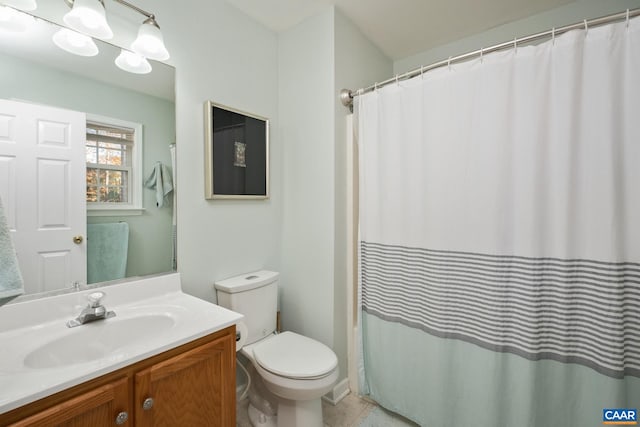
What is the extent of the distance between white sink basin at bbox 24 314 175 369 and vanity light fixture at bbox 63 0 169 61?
3.79 ft

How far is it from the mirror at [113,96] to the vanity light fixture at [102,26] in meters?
0.10

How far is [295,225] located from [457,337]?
1166mm

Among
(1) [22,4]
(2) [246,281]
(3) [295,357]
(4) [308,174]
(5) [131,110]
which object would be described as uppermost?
(1) [22,4]

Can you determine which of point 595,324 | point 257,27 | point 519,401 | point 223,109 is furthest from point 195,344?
point 257,27

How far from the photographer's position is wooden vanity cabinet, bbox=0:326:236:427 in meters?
0.76

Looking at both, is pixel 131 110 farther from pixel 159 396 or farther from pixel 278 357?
pixel 278 357

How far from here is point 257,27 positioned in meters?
1.91

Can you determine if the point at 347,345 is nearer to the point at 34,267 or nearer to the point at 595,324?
the point at 595,324

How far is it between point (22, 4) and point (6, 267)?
934mm

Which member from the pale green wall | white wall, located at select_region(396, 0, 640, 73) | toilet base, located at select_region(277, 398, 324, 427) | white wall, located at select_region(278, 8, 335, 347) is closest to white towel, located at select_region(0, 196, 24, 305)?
the pale green wall

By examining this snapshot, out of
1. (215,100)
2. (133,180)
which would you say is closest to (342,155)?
(215,100)

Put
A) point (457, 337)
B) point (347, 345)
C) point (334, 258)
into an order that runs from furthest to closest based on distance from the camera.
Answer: point (347, 345) < point (334, 258) < point (457, 337)

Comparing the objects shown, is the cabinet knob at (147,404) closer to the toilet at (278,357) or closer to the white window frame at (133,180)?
the toilet at (278,357)

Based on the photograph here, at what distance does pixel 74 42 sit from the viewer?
118cm
